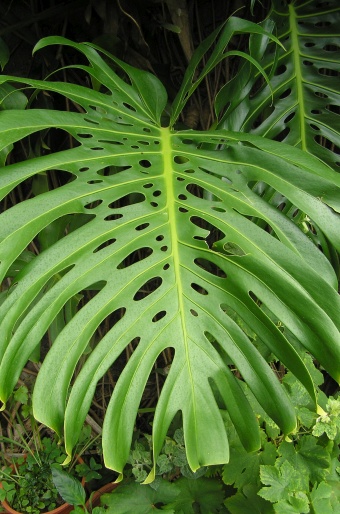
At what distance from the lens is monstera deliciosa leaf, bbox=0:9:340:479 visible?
643 mm

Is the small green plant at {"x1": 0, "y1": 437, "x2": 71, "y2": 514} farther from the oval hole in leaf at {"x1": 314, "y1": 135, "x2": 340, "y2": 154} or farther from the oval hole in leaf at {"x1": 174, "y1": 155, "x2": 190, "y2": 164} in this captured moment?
the oval hole in leaf at {"x1": 314, "y1": 135, "x2": 340, "y2": 154}

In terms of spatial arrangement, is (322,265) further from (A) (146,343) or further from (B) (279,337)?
(A) (146,343)

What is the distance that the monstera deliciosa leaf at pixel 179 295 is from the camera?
64 centimetres

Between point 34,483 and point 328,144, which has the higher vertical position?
point 328,144

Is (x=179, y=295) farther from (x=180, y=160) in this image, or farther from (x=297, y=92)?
(x=297, y=92)

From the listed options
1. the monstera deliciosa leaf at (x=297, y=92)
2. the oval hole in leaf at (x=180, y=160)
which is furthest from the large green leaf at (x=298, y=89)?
the oval hole in leaf at (x=180, y=160)

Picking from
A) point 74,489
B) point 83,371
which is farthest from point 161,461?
point 83,371

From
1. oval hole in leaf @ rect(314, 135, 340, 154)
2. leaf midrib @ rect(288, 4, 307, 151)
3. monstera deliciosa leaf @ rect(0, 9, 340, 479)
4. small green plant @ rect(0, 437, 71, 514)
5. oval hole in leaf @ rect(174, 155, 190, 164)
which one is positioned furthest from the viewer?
oval hole in leaf @ rect(314, 135, 340, 154)

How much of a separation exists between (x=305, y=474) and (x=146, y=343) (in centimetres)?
55

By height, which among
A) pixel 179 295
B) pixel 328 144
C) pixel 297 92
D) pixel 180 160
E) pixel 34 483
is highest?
pixel 328 144

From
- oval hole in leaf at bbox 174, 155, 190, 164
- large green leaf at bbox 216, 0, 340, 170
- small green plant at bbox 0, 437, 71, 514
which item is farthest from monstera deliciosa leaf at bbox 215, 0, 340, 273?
small green plant at bbox 0, 437, 71, 514

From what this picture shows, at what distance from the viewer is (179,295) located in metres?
0.69

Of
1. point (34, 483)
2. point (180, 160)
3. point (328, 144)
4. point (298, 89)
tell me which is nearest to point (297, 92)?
point (298, 89)

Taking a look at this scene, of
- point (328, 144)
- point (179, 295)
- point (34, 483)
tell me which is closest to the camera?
point (179, 295)
